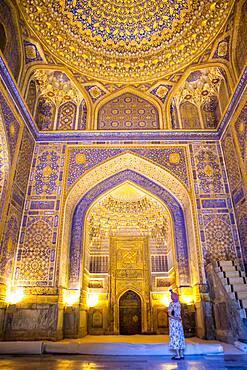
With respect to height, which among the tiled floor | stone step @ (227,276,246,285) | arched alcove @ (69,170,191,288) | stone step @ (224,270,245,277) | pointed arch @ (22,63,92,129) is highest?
pointed arch @ (22,63,92,129)

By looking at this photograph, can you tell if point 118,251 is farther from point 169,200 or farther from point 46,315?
point 46,315

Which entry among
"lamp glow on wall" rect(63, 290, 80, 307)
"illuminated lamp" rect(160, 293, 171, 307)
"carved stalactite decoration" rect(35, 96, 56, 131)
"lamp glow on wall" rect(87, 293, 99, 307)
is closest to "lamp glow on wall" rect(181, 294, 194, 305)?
"lamp glow on wall" rect(63, 290, 80, 307)

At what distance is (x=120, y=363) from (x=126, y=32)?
8.08m

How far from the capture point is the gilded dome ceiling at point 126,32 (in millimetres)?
7086

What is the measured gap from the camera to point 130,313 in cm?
1013

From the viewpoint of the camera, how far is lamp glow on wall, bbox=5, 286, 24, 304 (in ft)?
19.9

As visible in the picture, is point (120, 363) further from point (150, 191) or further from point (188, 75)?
point (188, 75)

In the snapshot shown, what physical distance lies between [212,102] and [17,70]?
5743 mm

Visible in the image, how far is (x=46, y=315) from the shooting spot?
19.9ft

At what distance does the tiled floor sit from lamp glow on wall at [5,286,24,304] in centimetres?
198

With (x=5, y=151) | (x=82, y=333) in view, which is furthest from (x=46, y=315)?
(x=5, y=151)

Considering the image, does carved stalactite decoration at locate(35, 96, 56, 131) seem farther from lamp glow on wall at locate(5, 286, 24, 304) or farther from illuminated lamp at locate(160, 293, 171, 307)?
illuminated lamp at locate(160, 293, 171, 307)

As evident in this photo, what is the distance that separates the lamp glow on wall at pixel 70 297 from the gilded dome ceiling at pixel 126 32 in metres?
6.18

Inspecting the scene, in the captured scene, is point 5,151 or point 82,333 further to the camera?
point 82,333
